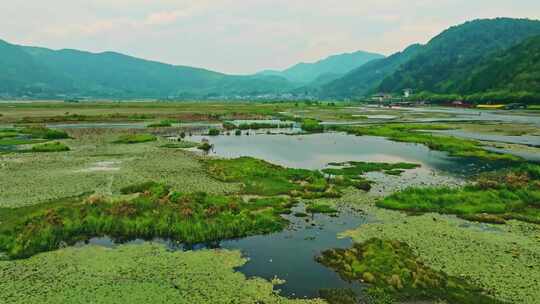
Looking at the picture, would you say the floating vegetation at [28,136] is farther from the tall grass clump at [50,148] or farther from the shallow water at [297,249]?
A: the shallow water at [297,249]

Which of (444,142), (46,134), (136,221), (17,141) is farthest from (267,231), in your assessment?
(46,134)

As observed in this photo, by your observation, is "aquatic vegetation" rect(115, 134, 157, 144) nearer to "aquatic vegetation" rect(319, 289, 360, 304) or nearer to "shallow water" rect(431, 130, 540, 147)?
"aquatic vegetation" rect(319, 289, 360, 304)

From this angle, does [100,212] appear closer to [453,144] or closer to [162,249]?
[162,249]

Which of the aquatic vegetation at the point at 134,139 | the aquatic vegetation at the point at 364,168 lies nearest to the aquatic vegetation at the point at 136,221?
the aquatic vegetation at the point at 364,168

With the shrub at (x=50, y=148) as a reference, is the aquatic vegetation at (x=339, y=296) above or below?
below

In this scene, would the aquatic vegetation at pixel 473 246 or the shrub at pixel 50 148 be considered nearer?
the aquatic vegetation at pixel 473 246

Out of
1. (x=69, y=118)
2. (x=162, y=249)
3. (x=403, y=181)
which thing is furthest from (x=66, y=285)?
(x=69, y=118)
